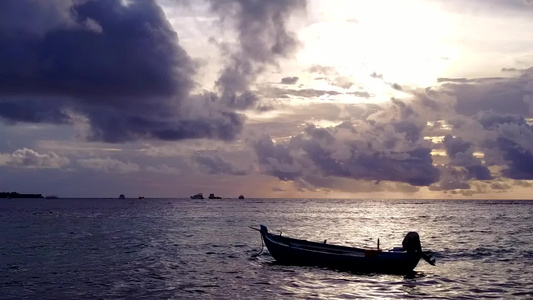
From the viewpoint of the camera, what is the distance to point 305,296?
30.2 meters

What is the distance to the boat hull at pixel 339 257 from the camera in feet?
124

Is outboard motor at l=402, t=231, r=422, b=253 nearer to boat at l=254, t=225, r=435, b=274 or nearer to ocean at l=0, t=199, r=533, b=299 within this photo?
boat at l=254, t=225, r=435, b=274

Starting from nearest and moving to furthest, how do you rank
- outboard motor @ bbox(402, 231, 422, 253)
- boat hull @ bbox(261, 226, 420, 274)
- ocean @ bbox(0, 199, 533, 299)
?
ocean @ bbox(0, 199, 533, 299), outboard motor @ bbox(402, 231, 422, 253), boat hull @ bbox(261, 226, 420, 274)

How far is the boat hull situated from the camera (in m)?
37.7

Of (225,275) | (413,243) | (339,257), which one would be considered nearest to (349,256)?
(339,257)

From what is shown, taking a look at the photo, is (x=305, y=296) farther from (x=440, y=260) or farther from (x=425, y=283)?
(x=440, y=260)

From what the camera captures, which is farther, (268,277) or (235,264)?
(235,264)

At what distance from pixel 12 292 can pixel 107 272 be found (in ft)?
28.6

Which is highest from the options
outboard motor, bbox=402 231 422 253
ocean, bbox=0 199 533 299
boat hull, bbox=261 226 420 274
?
outboard motor, bbox=402 231 422 253

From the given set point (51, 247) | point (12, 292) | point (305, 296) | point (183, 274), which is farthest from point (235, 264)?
point (51, 247)

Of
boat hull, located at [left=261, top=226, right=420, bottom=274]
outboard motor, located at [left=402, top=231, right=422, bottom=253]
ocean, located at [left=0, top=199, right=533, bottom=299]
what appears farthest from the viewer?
boat hull, located at [left=261, top=226, right=420, bottom=274]

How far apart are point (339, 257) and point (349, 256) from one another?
2.67ft

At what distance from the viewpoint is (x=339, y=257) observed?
39.5 m

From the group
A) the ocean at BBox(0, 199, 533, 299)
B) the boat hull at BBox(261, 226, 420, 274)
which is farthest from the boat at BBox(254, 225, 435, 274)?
the ocean at BBox(0, 199, 533, 299)
